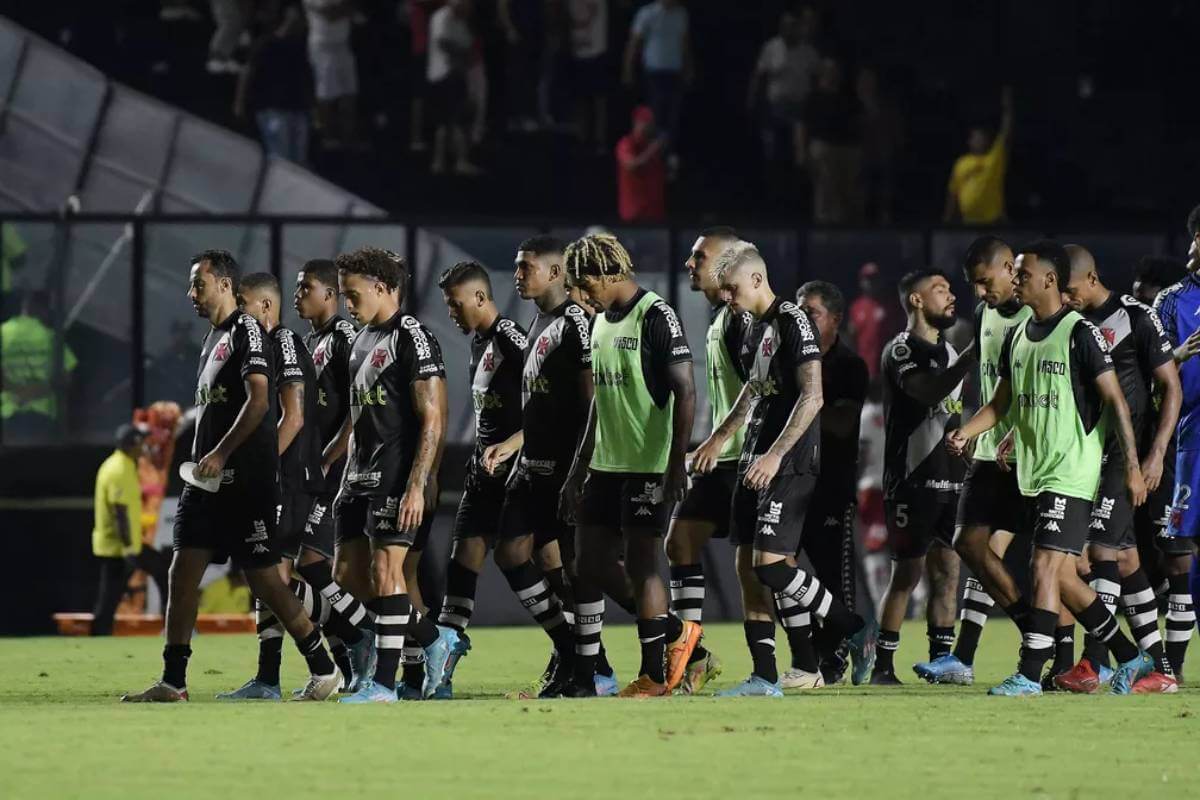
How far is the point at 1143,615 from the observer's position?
1325cm

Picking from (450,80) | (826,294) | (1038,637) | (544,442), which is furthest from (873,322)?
(1038,637)

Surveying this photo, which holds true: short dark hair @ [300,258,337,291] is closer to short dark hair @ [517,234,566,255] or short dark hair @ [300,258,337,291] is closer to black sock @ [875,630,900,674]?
short dark hair @ [517,234,566,255]

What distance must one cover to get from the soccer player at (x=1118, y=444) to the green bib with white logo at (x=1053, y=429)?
1.09 feet

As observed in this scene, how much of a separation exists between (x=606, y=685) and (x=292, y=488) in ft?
6.56

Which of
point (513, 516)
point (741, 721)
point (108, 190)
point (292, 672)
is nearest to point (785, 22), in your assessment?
point (108, 190)

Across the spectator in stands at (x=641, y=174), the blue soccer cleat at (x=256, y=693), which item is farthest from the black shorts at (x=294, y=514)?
the spectator in stands at (x=641, y=174)

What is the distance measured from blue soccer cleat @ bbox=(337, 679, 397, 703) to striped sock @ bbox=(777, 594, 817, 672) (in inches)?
76.9

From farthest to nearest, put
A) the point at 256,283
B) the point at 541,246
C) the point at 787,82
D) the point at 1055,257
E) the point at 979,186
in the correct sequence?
the point at 787,82, the point at 979,186, the point at 256,283, the point at 541,246, the point at 1055,257

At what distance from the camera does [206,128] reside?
1051 inches

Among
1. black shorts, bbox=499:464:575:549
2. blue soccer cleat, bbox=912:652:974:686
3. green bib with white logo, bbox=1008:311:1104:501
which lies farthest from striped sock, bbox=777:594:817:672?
green bib with white logo, bbox=1008:311:1104:501

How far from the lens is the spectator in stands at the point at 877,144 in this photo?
26766 millimetres

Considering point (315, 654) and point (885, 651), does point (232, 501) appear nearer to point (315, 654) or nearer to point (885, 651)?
point (315, 654)

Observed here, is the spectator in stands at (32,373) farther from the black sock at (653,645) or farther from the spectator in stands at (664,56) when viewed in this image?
the black sock at (653,645)

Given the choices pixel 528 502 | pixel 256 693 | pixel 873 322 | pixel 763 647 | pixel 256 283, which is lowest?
pixel 256 693
